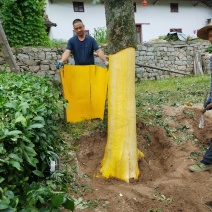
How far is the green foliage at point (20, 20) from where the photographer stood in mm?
9086

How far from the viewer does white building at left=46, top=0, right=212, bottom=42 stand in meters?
16.0

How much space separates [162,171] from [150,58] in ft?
29.7

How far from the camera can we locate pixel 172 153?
373cm

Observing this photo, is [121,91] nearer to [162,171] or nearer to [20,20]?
[162,171]

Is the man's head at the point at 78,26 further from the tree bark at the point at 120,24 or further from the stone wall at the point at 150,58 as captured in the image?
the stone wall at the point at 150,58

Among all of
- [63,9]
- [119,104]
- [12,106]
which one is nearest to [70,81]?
[119,104]

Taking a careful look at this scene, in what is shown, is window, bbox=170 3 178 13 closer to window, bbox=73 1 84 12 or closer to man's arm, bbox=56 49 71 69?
window, bbox=73 1 84 12

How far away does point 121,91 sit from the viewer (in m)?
3.21

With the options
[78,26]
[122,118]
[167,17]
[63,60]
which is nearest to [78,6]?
[167,17]

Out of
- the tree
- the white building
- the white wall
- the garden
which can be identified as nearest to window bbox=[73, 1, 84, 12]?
the white building

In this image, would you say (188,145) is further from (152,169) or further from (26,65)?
(26,65)

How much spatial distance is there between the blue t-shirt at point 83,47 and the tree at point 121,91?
1362 mm

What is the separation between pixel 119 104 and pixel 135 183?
936 millimetres

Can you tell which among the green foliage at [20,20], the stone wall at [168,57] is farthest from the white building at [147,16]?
the green foliage at [20,20]
